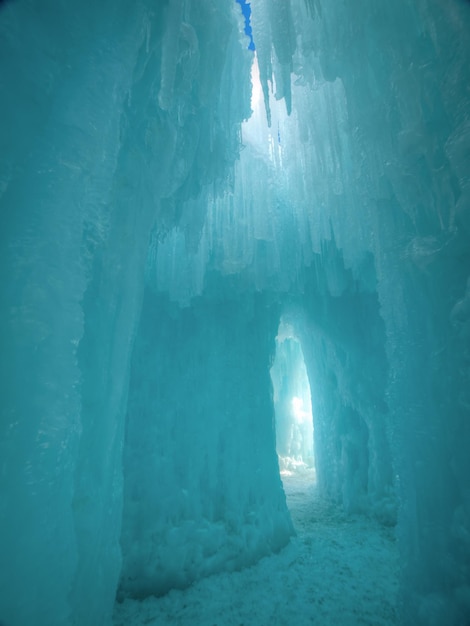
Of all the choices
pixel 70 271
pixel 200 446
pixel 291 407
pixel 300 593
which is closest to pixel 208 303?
pixel 200 446

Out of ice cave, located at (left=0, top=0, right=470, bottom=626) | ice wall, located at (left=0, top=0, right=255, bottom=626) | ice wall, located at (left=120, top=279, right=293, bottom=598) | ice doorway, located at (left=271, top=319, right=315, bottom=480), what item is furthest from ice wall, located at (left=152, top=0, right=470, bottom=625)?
ice doorway, located at (left=271, top=319, right=315, bottom=480)

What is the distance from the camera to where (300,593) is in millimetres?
5441

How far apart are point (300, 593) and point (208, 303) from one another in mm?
6913

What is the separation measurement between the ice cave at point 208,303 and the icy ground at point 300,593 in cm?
6

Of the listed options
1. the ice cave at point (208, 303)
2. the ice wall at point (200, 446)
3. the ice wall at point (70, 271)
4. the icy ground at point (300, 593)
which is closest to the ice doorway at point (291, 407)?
the ice cave at point (208, 303)

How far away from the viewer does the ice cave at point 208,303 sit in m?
2.77

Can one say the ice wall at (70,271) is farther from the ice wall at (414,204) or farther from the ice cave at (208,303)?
the ice wall at (414,204)

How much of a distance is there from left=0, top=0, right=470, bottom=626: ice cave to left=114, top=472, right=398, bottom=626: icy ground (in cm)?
6

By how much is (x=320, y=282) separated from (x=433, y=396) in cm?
752

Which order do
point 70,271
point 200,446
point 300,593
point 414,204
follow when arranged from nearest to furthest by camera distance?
point 70,271 → point 414,204 → point 300,593 → point 200,446

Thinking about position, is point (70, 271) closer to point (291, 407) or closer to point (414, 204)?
point (414, 204)

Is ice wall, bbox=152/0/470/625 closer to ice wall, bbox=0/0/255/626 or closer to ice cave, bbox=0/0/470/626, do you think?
ice cave, bbox=0/0/470/626

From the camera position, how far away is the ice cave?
2768 mm

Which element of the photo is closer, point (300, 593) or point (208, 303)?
point (300, 593)
